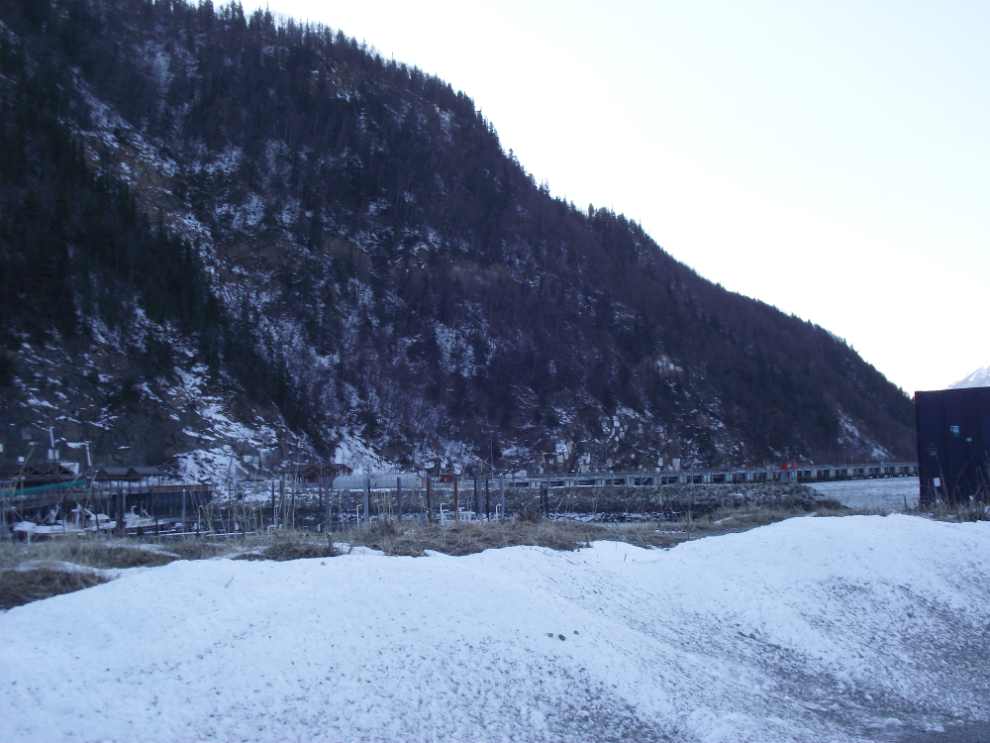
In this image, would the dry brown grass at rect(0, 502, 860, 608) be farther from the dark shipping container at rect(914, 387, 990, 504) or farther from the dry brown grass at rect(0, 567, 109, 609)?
the dark shipping container at rect(914, 387, 990, 504)

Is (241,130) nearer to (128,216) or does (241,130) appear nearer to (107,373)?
(128,216)

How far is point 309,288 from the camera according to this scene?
184ft

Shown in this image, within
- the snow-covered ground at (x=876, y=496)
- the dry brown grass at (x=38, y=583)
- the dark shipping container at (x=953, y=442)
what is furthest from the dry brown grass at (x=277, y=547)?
the dark shipping container at (x=953, y=442)

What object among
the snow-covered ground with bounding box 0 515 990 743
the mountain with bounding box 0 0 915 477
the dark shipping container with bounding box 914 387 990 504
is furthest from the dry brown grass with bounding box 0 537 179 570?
the mountain with bounding box 0 0 915 477

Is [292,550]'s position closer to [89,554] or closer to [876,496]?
[89,554]

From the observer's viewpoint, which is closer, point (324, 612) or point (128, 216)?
point (324, 612)

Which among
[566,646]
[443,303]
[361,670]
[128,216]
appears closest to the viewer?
[361,670]

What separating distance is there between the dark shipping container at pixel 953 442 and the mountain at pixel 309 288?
31.6m

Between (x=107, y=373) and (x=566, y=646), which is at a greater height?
(x=107, y=373)

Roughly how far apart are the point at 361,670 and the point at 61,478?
25069mm

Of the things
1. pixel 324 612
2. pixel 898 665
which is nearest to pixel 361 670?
pixel 324 612

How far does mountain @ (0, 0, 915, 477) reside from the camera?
131 feet

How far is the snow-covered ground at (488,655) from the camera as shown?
4.73 metres

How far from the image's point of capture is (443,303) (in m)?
63.4
